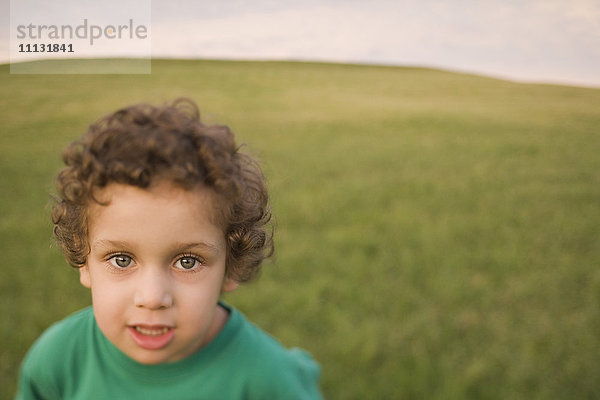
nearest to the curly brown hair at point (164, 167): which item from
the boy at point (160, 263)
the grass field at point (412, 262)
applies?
the boy at point (160, 263)

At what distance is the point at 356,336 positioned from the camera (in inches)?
136

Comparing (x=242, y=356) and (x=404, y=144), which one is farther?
(x=404, y=144)

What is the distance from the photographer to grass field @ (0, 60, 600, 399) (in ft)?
10.6

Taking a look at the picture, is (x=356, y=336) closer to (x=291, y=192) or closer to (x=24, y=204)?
(x=291, y=192)

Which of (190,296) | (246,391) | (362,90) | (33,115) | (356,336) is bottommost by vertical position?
(356,336)

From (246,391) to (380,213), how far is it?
4.42 meters

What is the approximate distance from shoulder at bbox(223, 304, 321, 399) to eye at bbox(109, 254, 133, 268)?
1.33 feet

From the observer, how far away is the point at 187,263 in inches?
54.6

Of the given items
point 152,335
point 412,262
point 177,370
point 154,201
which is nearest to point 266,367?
point 177,370

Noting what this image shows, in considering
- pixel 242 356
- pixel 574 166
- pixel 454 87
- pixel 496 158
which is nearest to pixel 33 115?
pixel 496 158

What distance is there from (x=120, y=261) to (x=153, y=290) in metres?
0.15

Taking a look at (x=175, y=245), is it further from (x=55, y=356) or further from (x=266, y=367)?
(x=55, y=356)

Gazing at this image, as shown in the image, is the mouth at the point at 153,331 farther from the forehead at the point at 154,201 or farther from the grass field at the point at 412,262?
the grass field at the point at 412,262

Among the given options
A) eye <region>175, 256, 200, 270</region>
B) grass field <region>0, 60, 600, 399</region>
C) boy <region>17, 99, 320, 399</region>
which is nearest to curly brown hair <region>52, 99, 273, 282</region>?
boy <region>17, 99, 320, 399</region>
